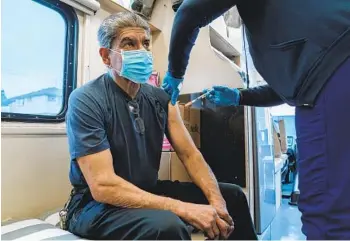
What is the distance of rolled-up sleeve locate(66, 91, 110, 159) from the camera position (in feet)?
3.61

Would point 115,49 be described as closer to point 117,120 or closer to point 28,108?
point 117,120

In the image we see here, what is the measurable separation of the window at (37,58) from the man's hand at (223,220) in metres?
1.12

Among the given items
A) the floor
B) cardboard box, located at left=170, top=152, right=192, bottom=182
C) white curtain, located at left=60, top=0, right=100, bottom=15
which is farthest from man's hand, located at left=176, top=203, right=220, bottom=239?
the floor

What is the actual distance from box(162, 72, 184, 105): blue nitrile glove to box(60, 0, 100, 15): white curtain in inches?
34.0

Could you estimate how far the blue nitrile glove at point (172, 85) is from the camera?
132 centimetres

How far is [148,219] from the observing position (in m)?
0.93

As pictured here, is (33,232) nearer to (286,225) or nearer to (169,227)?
(169,227)

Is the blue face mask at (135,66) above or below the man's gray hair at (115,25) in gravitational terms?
below

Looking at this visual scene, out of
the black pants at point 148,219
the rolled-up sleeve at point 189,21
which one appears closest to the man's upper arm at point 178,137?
the black pants at point 148,219

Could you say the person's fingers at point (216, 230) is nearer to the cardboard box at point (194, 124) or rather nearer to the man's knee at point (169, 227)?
the man's knee at point (169, 227)

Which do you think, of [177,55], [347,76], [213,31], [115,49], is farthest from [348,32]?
[213,31]

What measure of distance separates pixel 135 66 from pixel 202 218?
2.59 ft

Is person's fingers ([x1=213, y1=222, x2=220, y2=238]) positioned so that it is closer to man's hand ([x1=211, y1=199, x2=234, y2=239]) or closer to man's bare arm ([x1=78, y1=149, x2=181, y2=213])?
man's hand ([x1=211, y1=199, x2=234, y2=239])

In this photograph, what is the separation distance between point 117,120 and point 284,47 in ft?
2.52
